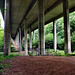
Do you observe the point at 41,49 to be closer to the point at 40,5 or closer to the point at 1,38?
the point at 40,5

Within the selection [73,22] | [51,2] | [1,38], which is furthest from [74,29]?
[1,38]

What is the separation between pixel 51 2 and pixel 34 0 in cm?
384

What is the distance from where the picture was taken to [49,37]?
43.0 m

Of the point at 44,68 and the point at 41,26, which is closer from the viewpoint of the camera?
the point at 44,68

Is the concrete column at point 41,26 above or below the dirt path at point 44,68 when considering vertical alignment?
above

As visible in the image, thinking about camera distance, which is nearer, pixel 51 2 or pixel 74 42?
pixel 51 2

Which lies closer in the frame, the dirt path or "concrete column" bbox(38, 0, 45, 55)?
the dirt path

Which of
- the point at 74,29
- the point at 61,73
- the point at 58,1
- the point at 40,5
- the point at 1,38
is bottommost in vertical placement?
the point at 61,73

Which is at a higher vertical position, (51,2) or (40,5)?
(51,2)

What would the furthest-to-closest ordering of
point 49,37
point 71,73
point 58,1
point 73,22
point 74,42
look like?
point 49,37
point 73,22
point 74,42
point 58,1
point 71,73

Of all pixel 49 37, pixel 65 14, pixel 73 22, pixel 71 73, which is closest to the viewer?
pixel 71 73

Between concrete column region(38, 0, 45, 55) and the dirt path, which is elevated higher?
concrete column region(38, 0, 45, 55)

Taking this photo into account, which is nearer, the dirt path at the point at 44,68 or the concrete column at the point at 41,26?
the dirt path at the point at 44,68

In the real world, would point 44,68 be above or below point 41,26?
below
